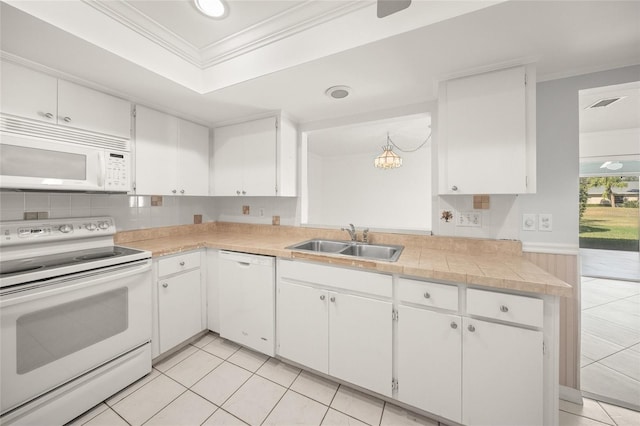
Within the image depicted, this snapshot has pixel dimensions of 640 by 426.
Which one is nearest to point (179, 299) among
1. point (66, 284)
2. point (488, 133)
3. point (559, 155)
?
point (66, 284)

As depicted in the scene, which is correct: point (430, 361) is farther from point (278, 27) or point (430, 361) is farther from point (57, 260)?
point (57, 260)

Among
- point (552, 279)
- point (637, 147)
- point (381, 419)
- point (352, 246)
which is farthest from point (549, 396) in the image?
point (637, 147)

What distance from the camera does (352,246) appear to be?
2.10 m

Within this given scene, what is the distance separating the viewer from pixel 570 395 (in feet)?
5.03

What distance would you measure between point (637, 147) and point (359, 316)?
231 inches

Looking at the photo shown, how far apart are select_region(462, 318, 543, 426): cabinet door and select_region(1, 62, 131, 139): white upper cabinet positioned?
271 cm

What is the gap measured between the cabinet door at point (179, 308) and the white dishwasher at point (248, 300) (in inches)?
8.4

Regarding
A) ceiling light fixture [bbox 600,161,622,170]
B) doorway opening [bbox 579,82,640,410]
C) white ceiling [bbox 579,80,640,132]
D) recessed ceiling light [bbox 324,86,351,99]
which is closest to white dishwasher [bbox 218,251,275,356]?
recessed ceiling light [bbox 324,86,351,99]

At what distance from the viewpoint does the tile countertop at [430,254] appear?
3.89ft

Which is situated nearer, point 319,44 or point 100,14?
point 100,14

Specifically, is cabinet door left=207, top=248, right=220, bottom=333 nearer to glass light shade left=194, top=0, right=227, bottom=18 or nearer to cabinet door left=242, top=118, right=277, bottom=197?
cabinet door left=242, top=118, right=277, bottom=197

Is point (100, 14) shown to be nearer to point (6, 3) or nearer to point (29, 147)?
point (6, 3)

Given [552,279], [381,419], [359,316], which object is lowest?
[381,419]

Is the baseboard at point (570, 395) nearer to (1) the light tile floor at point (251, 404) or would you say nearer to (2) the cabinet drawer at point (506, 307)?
A: (1) the light tile floor at point (251, 404)
